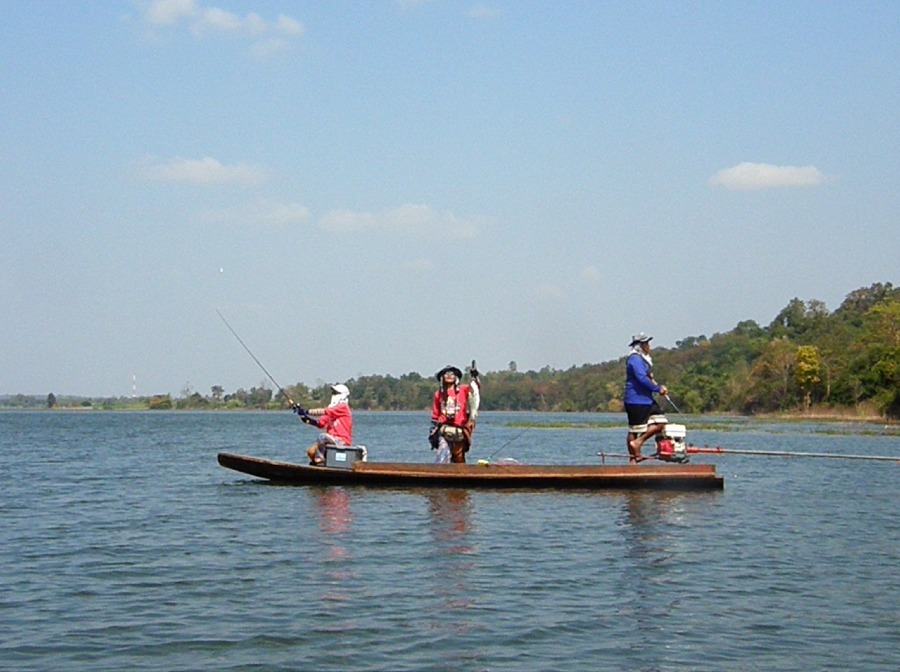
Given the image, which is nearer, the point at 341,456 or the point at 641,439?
the point at 641,439

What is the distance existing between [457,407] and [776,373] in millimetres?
82025

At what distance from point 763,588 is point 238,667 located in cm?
533

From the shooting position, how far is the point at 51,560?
1291cm

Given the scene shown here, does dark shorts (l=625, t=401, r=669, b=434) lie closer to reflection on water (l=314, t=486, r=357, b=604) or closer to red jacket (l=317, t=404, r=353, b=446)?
red jacket (l=317, t=404, r=353, b=446)

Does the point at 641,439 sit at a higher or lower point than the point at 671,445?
higher

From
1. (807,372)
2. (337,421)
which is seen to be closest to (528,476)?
(337,421)

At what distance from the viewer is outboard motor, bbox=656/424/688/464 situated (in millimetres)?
19578

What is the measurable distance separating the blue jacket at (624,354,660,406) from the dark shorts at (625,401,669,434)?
85mm

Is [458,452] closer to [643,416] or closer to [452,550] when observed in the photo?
[643,416]

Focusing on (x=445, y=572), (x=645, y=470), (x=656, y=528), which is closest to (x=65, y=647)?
(x=445, y=572)

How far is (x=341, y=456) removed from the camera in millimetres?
19875

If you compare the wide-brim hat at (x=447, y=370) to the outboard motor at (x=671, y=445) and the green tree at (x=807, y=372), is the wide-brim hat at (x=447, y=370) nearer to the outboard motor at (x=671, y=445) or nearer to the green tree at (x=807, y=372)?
the outboard motor at (x=671, y=445)

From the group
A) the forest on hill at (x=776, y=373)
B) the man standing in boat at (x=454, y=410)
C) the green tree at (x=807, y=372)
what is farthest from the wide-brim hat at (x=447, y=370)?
the green tree at (x=807, y=372)

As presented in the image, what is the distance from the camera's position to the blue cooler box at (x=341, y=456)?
65.1 ft
